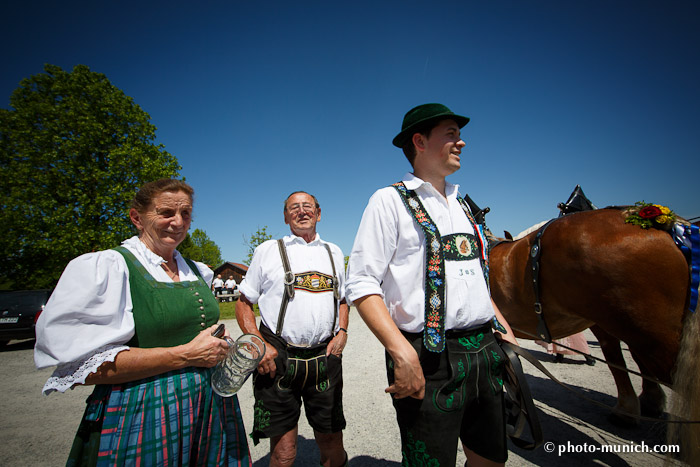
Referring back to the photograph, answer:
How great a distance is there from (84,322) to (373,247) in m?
1.32

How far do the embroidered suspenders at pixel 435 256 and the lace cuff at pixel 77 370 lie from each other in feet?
4.49

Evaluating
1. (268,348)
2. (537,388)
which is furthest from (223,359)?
(537,388)

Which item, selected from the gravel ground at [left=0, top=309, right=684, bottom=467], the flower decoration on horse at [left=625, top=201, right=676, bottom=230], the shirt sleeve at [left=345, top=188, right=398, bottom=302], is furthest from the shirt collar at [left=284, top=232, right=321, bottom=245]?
the flower decoration on horse at [left=625, top=201, right=676, bottom=230]

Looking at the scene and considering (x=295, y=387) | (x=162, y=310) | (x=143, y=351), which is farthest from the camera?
(x=295, y=387)

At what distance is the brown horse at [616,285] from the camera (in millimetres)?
1908

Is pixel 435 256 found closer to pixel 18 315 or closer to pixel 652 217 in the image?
pixel 652 217

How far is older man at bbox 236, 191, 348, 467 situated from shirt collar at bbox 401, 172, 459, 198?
3.33 feet

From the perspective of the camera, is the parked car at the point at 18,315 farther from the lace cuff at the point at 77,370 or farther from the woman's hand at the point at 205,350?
the woman's hand at the point at 205,350

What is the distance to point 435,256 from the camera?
134cm

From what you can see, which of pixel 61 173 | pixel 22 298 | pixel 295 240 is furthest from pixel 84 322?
pixel 61 173

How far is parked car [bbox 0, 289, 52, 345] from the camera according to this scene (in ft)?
23.8

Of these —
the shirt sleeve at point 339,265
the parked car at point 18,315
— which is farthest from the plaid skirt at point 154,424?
the parked car at point 18,315

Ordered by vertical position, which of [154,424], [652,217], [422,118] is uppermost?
[422,118]

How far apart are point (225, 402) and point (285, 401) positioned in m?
0.50
